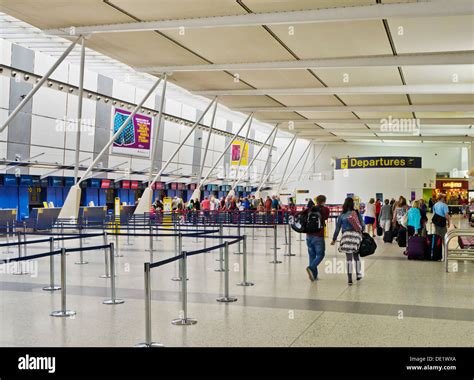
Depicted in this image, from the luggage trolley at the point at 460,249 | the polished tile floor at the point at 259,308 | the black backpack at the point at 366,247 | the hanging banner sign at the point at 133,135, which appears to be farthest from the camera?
the hanging banner sign at the point at 133,135

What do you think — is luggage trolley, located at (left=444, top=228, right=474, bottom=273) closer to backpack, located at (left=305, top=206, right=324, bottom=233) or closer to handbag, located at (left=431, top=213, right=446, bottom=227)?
handbag, located at (left=431, top=213, right=446, bottom=227)

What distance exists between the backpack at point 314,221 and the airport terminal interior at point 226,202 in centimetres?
4

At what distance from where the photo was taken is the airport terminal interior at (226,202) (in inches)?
292

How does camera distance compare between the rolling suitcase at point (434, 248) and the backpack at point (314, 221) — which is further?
the rolling suitcase at point (434, 248)

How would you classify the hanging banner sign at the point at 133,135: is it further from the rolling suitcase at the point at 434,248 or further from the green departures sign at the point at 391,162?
the rolling suitcase at the point at 434,248

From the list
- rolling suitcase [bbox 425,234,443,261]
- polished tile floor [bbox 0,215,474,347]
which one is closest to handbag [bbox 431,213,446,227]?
rolling suitcase [bbox 425,234,443,261]

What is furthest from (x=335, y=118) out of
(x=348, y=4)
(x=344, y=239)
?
(x=344, y=239)

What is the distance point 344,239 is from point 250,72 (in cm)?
1344

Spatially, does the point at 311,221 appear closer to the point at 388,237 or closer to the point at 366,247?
the point at 366,247

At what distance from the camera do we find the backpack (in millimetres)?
10781

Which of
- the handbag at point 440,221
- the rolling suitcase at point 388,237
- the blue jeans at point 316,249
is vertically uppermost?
the handbag at point 440,221

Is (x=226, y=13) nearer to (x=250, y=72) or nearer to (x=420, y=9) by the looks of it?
(x=420, y=9)

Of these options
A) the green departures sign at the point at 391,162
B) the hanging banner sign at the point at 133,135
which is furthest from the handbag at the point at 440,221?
the green departures sign at the point at 391,162

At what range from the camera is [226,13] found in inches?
581
